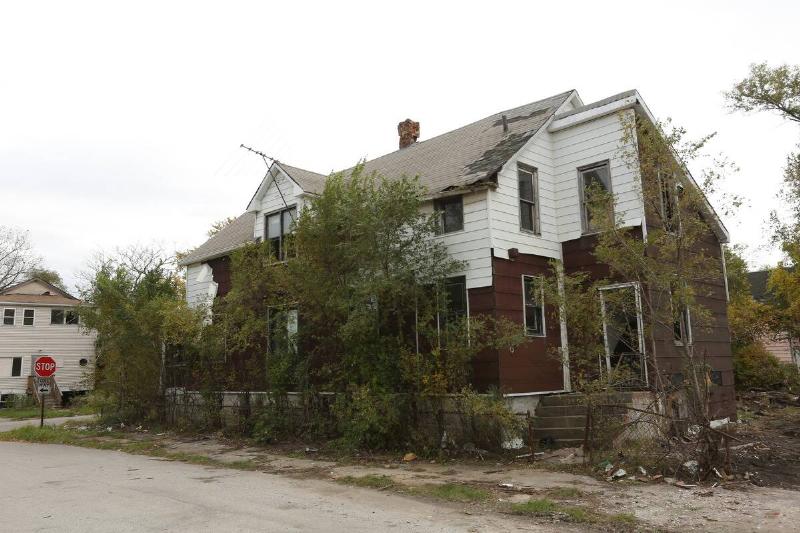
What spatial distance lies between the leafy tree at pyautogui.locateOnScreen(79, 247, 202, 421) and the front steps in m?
10.2

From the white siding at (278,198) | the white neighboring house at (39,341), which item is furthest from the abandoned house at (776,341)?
the white neighboring house at (39,341)

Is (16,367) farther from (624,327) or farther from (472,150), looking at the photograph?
(624,327)

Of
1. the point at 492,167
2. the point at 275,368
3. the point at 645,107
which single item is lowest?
the point at 275,368

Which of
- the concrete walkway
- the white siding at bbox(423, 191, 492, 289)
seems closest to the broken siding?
the white siding at bbox(423, 191, 492, 289)

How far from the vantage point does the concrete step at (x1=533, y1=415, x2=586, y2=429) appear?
1264 cm

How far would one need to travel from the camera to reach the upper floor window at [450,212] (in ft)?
47.3

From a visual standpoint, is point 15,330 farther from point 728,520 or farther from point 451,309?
point 728,520

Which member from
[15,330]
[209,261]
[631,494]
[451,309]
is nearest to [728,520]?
[631,494]

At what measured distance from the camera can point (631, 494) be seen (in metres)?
8.69

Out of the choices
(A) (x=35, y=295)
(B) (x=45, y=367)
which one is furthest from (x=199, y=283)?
(A) (x=35, y=295)

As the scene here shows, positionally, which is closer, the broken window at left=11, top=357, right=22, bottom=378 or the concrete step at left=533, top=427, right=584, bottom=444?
the concrete step at left=533, top=427, right=584, bottom=444

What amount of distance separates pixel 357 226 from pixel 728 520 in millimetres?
8443

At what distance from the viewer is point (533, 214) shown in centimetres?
1506

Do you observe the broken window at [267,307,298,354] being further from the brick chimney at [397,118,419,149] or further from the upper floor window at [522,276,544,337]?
the brick chimney at [397,118,419,149]
